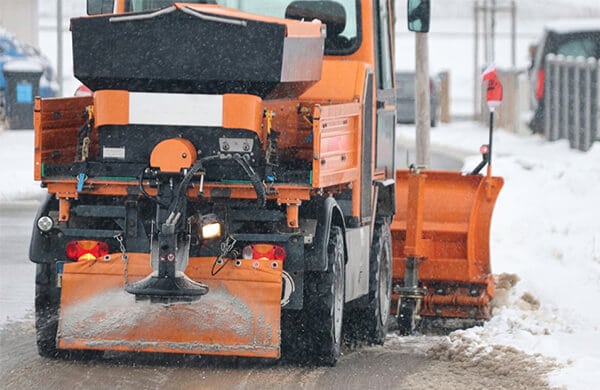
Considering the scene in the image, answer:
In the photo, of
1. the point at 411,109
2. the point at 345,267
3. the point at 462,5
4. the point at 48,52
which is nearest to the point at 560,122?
the point at 411,109

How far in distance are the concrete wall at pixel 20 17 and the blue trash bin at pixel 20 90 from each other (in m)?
16.0

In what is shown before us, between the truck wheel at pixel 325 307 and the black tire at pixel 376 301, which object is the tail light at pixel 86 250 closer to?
the truck wheel at pixel 325 307

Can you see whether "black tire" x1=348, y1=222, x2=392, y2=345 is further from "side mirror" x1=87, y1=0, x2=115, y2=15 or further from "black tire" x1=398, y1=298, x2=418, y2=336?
"side mirror" x1=87, y1=0, x2=115, y2=15

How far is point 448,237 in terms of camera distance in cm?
1181

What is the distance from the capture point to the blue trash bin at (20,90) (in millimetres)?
32344

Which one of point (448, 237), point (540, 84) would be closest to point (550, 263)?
point (448, 237)

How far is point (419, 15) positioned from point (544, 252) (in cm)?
565

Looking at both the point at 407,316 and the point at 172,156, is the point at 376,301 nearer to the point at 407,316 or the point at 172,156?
the point at 407,316

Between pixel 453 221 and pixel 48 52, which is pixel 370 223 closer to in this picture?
pixel 453 221

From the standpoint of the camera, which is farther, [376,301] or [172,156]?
[376,301]

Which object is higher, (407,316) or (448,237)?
(448,237)

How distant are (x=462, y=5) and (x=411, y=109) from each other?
6478 centimetres

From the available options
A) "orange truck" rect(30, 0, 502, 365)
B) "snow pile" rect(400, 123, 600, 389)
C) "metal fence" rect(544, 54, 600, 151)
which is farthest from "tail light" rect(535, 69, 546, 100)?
"orange truck" rect(30, 0, 502, 365)

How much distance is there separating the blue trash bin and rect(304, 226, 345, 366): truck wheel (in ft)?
79.7
